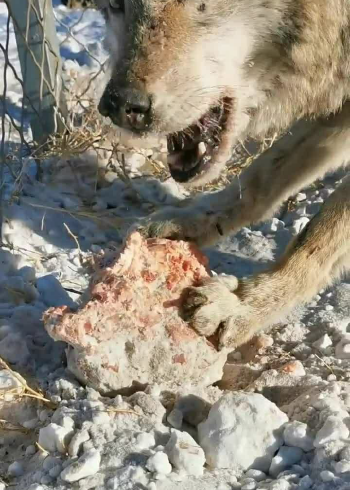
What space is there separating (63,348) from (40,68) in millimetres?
1607

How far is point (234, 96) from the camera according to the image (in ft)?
7.30

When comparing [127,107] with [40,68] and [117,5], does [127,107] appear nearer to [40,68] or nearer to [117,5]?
[117,5]

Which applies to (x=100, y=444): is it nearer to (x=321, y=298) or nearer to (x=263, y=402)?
(x=263, y=402)

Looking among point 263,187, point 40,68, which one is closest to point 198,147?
point 263,187

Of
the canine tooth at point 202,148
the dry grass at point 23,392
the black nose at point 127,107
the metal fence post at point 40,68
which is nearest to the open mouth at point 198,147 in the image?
the canine tooth at point 202,148

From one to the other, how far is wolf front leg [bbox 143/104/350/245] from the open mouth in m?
0.39

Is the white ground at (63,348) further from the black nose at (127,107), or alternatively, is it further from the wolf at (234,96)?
the black nose at (127,107)

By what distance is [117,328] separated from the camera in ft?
6.39

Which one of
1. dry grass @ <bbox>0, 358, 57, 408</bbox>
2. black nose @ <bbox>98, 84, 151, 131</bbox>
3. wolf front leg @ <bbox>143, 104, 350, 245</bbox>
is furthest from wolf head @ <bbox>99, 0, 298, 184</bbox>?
dry grass @ <bbox>0, 358, 57, 408</bbox>

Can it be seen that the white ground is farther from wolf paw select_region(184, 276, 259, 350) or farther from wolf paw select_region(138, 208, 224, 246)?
wolf paw select_region(138, 208, 224, 246)

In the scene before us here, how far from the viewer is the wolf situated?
1.98m

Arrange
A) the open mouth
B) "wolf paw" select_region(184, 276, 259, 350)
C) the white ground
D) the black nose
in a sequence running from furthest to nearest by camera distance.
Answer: the open mouth, "wolf paw" select_region(184, 276, 259, 350), the black nose, the white ground

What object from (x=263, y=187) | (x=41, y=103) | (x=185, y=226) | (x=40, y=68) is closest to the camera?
(x=185, y=226)

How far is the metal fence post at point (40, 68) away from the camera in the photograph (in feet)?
11.3
